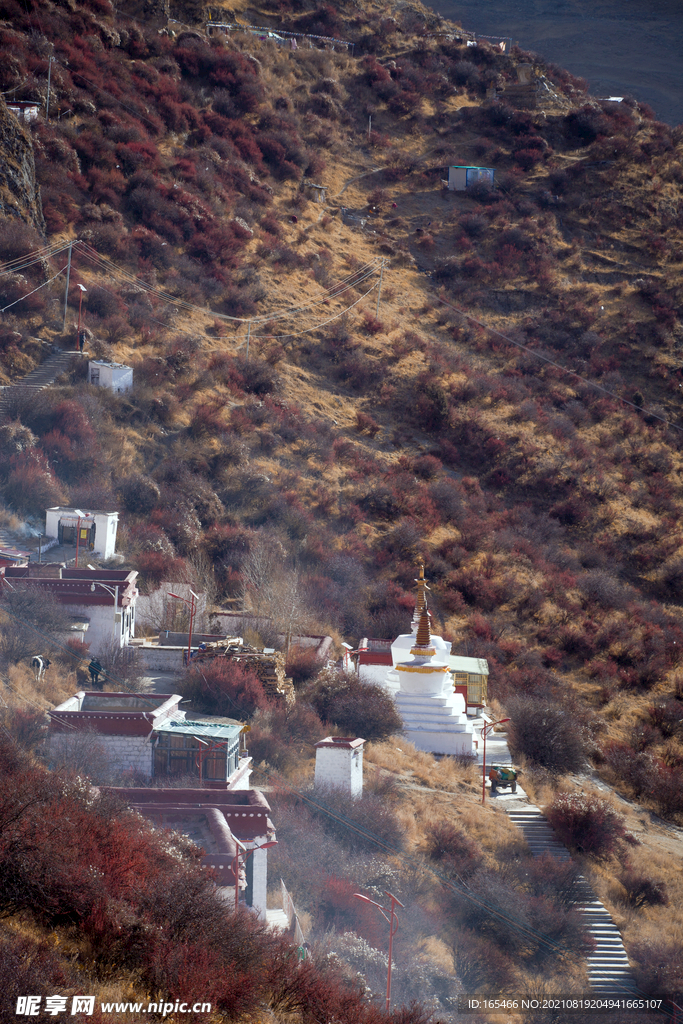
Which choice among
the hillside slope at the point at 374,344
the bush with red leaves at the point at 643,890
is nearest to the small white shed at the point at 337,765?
the bush with red leaves at the point at 643,890

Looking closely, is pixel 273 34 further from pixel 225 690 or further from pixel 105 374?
pixel 225 690

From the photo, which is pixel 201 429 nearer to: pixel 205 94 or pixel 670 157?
pixel 205 94

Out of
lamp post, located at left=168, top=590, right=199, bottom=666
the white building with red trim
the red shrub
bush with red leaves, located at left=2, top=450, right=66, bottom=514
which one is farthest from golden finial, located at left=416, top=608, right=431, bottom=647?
the red shrub

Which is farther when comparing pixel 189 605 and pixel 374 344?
pixel 374 344

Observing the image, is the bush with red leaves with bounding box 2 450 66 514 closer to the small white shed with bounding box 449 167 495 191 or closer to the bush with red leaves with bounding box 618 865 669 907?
the bush with red leaves with bounding box 618 865 669 907

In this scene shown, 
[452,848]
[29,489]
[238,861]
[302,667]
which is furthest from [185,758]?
[29,489]

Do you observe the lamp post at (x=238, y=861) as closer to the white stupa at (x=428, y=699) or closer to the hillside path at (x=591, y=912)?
the hillside path at (x=591, y=912)
